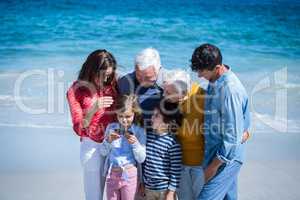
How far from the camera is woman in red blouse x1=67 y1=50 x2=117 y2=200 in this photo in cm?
329

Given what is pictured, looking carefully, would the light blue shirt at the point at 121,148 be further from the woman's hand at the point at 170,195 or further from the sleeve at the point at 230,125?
the sleeve at the point at 230,125

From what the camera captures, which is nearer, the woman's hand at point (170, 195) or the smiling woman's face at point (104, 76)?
the woman's hand at point (170, 195)

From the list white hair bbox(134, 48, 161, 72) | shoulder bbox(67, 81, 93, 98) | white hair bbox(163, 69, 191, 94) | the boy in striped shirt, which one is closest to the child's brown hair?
the boy in striped shirt

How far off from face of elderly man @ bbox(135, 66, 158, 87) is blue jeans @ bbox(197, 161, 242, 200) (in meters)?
0.69

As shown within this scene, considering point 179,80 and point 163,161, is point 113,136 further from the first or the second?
point 179,80

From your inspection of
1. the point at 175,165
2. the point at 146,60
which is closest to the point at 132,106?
the point at 146,60

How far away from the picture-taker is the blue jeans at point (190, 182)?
3.20m

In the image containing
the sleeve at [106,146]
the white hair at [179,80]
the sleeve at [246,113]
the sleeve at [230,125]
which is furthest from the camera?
the sleeve at [106,146]

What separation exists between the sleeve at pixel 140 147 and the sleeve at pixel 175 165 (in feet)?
0.55

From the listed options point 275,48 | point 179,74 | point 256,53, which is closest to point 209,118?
point 179,74

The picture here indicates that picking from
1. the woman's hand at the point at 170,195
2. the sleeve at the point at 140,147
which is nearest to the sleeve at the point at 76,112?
the sleeve at the point at 140,147

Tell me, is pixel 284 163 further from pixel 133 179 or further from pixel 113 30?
pixel 113 30

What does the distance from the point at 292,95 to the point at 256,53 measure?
4.04 metres

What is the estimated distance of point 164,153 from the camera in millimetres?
3139
